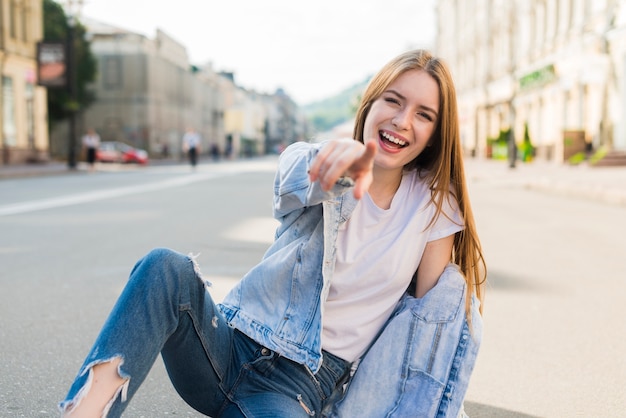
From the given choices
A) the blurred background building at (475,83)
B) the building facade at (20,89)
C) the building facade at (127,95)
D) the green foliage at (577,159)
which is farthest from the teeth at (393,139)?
the building facade at (127,95)

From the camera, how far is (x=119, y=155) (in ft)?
147

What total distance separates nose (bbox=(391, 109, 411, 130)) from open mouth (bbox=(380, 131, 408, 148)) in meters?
0.04

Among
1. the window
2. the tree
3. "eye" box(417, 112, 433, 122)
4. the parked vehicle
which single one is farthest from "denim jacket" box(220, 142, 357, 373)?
the tree

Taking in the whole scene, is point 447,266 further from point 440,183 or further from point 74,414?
point 74,414

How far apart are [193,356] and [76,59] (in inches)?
2099

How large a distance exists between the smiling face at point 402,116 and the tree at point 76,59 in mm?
52186

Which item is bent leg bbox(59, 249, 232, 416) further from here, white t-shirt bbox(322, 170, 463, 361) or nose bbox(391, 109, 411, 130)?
nose bbox(391, 109, 411, 130)

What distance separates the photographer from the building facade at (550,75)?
25250 mm

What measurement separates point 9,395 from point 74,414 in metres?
1.38

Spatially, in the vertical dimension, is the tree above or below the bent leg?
above

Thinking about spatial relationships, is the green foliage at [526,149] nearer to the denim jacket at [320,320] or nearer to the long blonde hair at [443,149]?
the long blonde hair at [443,149]

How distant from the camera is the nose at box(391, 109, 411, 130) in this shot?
2.25 meters

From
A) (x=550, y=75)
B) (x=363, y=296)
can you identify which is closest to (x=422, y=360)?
(x=363, y=296)

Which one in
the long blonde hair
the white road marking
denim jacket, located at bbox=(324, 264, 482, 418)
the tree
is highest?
the tree
